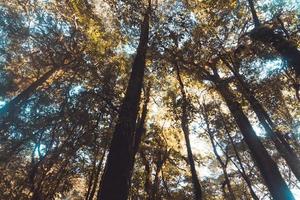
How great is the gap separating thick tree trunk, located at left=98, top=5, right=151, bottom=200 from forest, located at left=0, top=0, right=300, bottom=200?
3 cm

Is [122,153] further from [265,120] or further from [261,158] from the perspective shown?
[265,120]

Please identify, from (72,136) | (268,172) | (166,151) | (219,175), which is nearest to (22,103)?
(72,136)

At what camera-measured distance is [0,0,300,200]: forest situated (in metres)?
12.0

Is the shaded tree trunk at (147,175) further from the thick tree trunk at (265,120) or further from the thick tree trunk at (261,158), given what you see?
the thick tree trunk at (265,120)

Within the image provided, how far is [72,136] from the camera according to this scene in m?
13.5

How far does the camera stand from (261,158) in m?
12.8

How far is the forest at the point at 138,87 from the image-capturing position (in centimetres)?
1202

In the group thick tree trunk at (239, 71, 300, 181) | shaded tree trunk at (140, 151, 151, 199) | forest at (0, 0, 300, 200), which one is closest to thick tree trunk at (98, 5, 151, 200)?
forest at (0, 0, 300, 200)

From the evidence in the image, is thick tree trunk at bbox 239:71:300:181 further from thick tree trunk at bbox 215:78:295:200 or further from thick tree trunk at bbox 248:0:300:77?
thick tree trunk at bbox 248:0:300:77

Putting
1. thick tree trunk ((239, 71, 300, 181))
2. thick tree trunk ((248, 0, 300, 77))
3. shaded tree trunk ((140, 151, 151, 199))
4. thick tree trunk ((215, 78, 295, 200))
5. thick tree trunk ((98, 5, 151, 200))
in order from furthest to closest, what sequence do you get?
shaded tree trunk ((140, 151, 151, 199)) < thick tree trunk ((239, 71, 300, 181)) < thick tree trunk ((215, 78, 295, 200)) < thick tree trunk ((248, 0, 300, 77)) < thick tree trunk ((98, 5, 151, 200))

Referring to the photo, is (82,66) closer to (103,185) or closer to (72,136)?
(72,136)

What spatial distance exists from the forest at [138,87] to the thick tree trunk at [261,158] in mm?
40

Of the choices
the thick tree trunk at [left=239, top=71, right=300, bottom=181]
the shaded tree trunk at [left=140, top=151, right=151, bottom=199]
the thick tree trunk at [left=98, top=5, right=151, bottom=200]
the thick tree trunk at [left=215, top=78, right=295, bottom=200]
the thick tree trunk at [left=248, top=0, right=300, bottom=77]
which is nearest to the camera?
the thick tree trunk at [left=98, top=5, right=151, bottom=200]

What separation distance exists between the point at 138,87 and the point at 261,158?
751 centimetres
